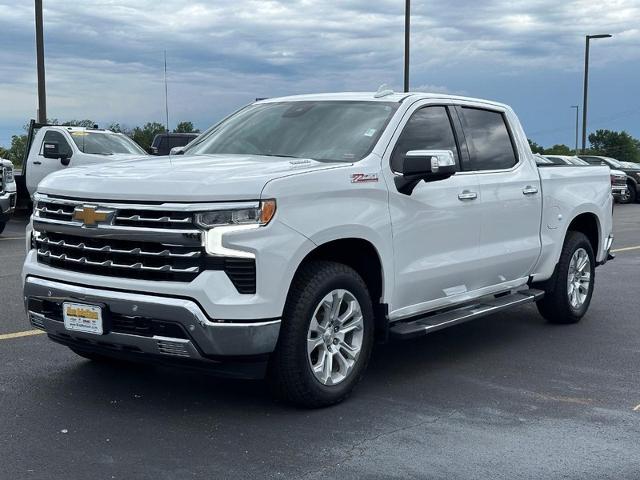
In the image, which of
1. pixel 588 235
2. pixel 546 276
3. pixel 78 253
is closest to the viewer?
pixel 78 253

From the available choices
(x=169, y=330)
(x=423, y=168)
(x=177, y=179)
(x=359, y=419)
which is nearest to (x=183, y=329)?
(x=169, y=330)

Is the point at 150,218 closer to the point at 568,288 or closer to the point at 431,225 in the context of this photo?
the point at 431,225

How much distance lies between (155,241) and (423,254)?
191 cm

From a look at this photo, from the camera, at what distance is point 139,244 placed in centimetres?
461

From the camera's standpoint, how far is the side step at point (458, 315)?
5508 mm

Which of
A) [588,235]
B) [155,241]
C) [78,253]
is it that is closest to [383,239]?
[155,241]

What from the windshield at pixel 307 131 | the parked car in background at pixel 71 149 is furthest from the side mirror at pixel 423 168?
the parked car in background at pixel 71 149

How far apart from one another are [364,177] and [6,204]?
10.3 metres

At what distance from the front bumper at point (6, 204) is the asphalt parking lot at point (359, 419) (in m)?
7.58

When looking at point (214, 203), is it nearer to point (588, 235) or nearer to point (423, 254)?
point (423, 254)

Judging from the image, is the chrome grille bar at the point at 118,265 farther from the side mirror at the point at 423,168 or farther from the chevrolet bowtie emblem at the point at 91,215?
the side mirror at the point at 423,168

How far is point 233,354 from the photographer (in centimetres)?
452

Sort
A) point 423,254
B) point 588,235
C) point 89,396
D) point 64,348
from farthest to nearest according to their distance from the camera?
1. point 588,235
2. point 64,348
3. point 423,254
4. point 89,396

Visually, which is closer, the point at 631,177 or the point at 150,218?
the point at 150,218
